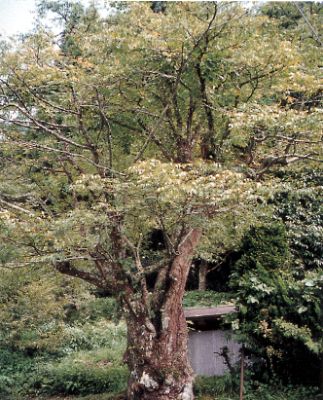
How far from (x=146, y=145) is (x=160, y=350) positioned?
184 cm

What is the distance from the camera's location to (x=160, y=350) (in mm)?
4145

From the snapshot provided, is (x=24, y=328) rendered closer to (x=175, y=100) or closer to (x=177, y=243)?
(x=177, y=243)

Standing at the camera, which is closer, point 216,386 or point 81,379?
point 216,386

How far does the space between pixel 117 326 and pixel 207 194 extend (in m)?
3.90

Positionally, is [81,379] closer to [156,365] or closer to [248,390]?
[156,365]

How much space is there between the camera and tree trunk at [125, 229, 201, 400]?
4.09 meters

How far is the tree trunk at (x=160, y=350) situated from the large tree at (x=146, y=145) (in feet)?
0.04

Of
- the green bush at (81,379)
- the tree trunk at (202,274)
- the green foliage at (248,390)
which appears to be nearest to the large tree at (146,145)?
the green foliage at (248,390)

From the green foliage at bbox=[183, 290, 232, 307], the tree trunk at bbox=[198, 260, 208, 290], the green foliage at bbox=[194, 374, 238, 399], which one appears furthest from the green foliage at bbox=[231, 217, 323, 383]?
the tree trunk at bbox=[198, 260, 208, 290]

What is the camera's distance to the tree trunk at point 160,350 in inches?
161

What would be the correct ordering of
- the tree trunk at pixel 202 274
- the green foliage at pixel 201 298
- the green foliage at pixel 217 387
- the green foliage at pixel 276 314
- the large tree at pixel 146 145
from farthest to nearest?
1. the tree trunk at pixel 202 274
2. the green foliage at pixel 201 298
3. the green foliage at pixel 217 387
4. the green foliage at pixel 276 314
5. the large tree at pixel 146 145

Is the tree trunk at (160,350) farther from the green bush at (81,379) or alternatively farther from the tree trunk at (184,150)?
the green bush at (81,379)

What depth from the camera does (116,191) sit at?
3621 millimetres

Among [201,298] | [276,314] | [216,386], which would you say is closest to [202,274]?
[201,298]
